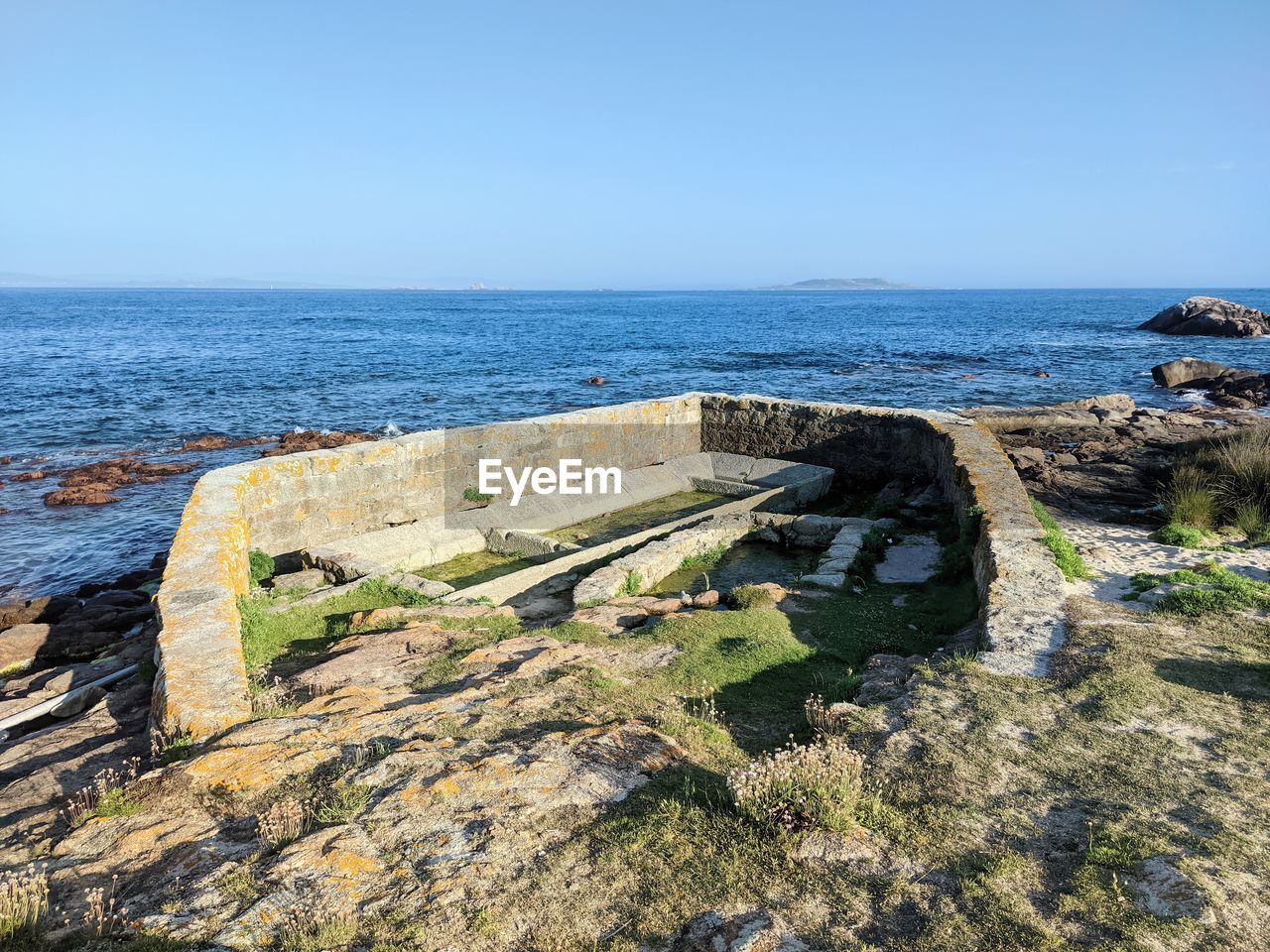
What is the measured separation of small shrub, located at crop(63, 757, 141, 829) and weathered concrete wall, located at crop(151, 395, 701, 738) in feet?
1.46

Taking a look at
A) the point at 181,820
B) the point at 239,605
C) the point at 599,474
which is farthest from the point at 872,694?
the point at 599,474

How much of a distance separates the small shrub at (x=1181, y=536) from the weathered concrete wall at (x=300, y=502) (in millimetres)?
8274

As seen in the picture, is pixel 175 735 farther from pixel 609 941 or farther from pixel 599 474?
pixel 599 474

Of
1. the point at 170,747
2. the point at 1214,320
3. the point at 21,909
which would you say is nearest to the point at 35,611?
the point at 170,747

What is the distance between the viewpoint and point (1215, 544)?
9367mm

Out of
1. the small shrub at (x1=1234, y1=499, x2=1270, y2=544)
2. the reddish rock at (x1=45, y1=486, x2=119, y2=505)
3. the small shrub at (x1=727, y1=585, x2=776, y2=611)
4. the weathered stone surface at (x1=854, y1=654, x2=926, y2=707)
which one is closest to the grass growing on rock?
the weathered stone surface at (x1=854, y1=654, x2=926, y2=707)

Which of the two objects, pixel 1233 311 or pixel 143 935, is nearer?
pixel 143 935

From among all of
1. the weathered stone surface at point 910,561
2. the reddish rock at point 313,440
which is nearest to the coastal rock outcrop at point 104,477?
the reddish rock at point 313,440

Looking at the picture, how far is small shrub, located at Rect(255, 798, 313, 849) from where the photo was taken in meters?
3.84

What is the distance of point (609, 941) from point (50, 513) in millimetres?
18869

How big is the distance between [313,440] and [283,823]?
21858 mm

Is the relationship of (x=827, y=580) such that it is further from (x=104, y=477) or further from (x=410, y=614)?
(x=104, y=477)

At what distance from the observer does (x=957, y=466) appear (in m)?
11.3

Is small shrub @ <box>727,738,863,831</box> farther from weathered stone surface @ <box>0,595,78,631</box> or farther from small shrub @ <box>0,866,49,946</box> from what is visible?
weathered stone surface @ <box>0,595,78,631</box>
